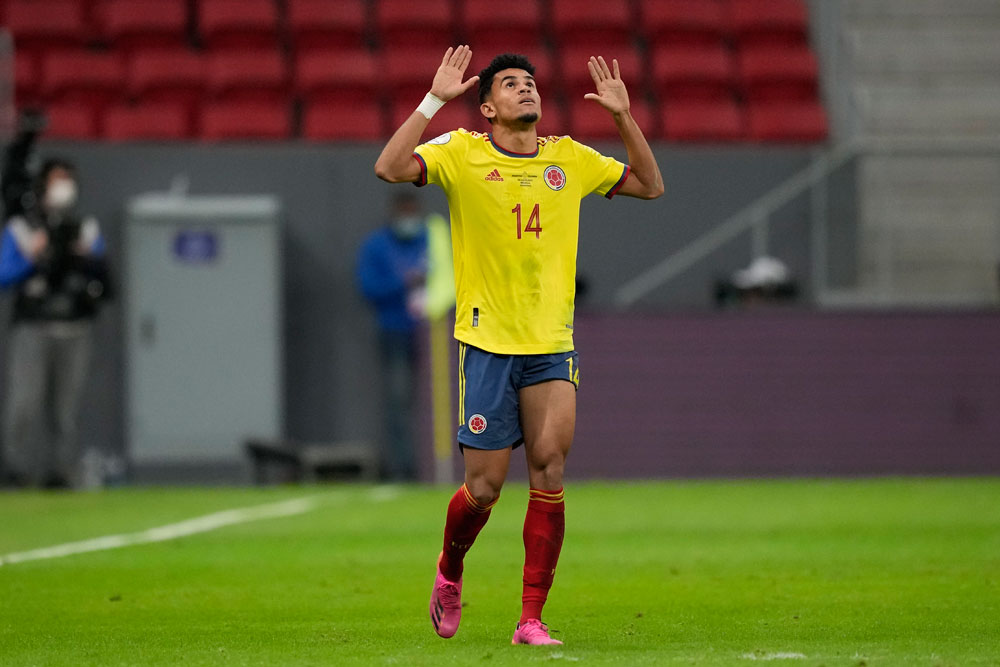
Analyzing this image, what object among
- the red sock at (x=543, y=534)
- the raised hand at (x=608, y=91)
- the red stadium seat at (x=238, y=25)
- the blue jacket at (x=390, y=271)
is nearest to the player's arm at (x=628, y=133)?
the raised hand at (x=608, y=91)

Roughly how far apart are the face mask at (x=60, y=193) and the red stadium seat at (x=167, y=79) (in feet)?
11.2

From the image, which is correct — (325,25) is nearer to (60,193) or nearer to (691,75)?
(691,75)

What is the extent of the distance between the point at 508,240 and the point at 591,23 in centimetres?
1339

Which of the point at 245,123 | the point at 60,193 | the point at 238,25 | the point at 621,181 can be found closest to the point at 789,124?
the point at 245,123

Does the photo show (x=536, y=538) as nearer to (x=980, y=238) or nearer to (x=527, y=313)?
(x=527, y=313)

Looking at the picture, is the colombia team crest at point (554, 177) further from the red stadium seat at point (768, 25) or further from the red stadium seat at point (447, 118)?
the red stadium seat at point (768, 25)

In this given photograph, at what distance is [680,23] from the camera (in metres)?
19.2

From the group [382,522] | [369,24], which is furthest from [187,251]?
[382,522]

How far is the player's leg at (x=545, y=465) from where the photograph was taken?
5941 mm

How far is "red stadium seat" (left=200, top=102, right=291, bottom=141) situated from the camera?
17.6m

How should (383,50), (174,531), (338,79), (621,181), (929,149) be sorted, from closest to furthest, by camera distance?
(621,181) < (174,531) < (929,149) < (338,79) < (383,50)

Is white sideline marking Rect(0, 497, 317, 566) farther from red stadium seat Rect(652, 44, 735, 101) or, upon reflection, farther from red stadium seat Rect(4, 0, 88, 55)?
red stadium seat Rect(4, 0, 88, 55)

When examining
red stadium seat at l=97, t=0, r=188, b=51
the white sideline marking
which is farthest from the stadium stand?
the white sideline marking

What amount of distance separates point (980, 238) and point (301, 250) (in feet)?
22.6
